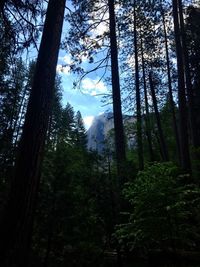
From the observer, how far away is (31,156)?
424cm

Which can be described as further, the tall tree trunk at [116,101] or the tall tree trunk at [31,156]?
the tall tree trunk at [116,101]

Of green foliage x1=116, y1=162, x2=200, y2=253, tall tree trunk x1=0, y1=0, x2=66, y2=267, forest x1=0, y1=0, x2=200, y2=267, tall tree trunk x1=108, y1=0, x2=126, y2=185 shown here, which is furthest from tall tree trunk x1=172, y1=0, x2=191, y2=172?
tall tree trunk x1=0, y1=0, x2=66, y2=267

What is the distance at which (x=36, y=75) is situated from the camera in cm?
486

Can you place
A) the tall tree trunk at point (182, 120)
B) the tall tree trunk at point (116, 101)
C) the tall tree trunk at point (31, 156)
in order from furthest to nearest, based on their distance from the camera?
1. the tall tree trunk at point (182, 120)
2. the tall tree trunk at point (116, 101)
3. the tall tree trunk at point (31, 156)

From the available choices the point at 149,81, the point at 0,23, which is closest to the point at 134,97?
the point at 149,81

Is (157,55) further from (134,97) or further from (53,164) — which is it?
(53,164)

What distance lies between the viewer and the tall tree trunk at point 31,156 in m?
3.73

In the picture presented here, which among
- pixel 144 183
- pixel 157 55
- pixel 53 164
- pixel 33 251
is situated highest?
pixel 157 55

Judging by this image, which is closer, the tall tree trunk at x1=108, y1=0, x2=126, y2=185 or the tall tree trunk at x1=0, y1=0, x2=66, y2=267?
the tall tree trunk at x1=0, y1=0, x2=66, y2=267

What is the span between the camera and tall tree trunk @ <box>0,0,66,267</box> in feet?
12.2

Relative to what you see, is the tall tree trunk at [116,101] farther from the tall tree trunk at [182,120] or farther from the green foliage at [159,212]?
the green foliage at [159,212]

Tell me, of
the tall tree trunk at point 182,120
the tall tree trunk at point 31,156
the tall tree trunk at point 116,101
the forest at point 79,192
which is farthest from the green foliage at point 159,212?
the tall tree trunk at point 182,120

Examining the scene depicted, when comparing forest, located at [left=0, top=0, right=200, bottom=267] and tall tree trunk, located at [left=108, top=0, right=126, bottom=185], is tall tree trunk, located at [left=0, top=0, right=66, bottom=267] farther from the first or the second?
tall tree trunk, located at [left=108, top=0, right=126, bottom=185]

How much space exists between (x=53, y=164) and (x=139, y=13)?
13658 mm
